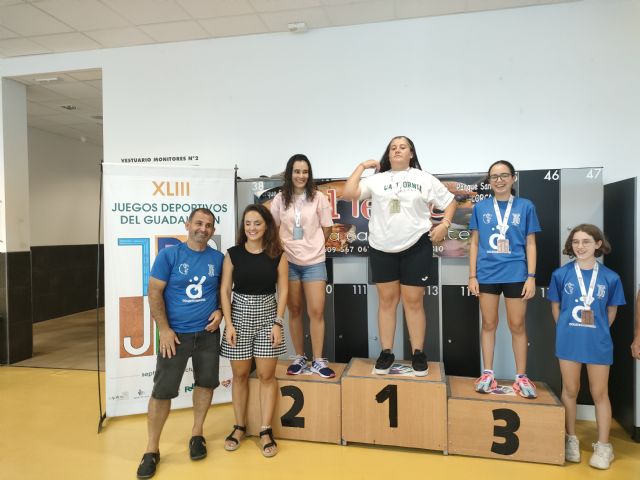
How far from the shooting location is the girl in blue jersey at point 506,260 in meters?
2.62

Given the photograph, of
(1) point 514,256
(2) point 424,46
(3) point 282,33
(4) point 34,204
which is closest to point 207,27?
(3) point 282,33

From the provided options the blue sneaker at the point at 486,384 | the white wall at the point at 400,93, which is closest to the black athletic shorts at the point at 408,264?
the blue sneaker at the point at 486,384

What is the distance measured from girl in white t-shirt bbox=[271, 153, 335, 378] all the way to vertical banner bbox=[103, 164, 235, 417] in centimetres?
83

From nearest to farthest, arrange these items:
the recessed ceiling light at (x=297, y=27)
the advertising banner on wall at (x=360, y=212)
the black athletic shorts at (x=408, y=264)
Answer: the black athletic shorts at (x=408, y=264) → the advertising banner on wall at (x=360, y=212) → the recessed ceiling light at (x=297, y=27)

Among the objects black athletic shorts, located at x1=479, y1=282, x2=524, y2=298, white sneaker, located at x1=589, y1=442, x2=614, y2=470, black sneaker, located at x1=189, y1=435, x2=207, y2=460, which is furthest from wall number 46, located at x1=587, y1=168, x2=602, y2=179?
black sneaker, located at x1=189, y1=435, x2=207, y2=460

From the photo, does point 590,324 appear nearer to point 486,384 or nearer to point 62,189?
point 486,384

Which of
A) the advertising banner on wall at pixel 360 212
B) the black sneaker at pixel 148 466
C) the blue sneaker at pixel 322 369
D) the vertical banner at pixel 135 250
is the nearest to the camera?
the black sneaker at pixel 148 466

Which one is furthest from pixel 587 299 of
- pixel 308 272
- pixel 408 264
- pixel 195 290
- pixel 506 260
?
pixel 195 290

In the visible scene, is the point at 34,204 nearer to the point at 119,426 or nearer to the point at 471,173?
the point at 119,426

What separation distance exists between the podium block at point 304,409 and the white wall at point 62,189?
577 centimetres

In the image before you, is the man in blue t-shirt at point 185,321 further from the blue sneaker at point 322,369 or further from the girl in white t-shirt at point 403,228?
the girl in white t-shirt at point 403,228

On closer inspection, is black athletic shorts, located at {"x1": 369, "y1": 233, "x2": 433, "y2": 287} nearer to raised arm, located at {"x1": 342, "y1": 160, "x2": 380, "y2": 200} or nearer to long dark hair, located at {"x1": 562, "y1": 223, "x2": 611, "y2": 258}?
raised arm, located at {"x1": 342, "y1": 160, "x2": 380, "y2": 200}

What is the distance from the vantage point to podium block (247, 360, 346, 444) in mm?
2740

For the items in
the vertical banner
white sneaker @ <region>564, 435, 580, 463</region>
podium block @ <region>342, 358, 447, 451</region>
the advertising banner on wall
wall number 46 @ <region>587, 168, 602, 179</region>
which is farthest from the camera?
the advertising banner on wall
